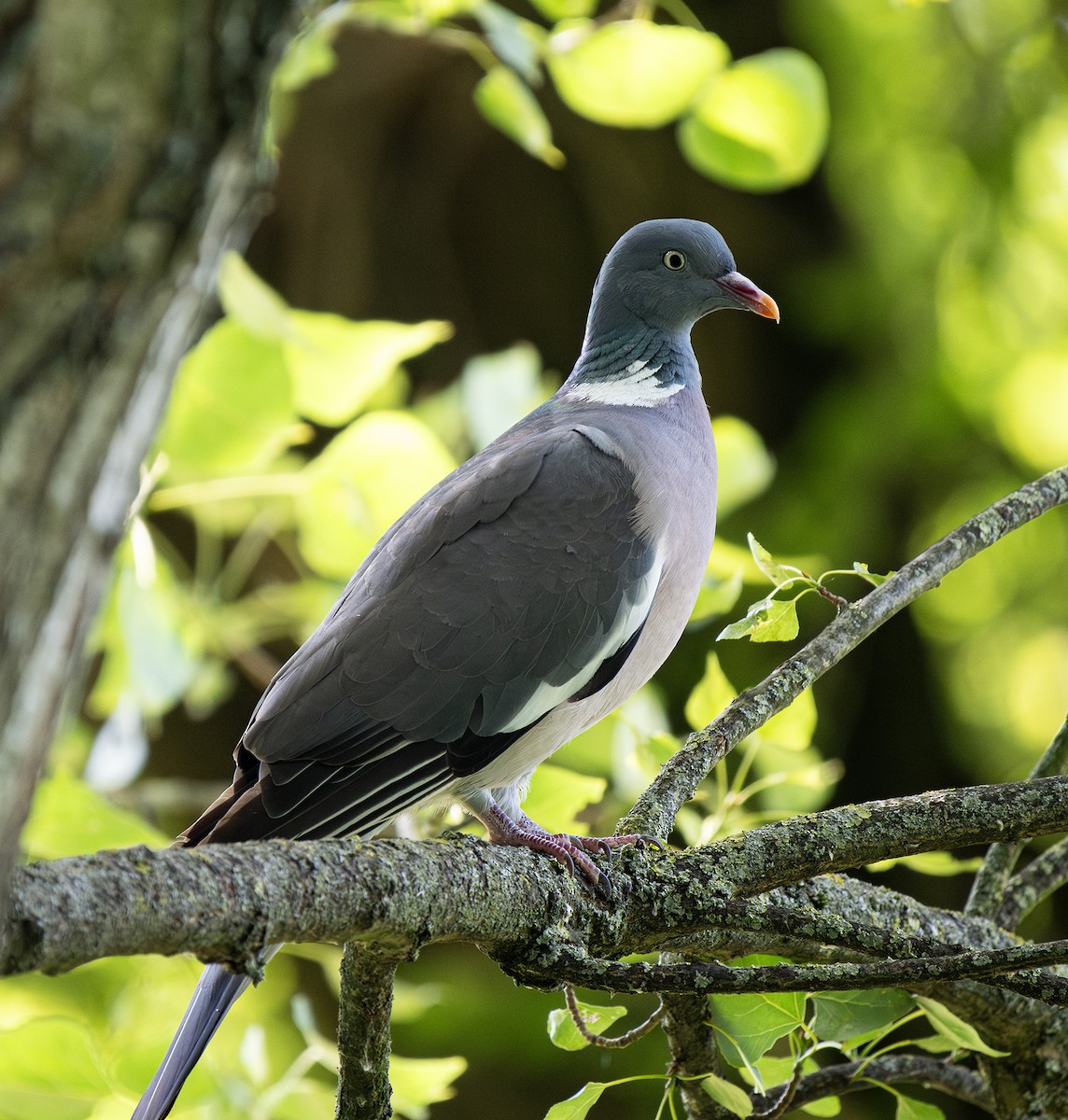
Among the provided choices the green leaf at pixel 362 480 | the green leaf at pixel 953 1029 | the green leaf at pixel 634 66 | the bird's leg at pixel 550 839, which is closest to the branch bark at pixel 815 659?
the bird's leg at pixel 550 839

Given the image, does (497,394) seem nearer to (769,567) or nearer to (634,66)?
(634,66)

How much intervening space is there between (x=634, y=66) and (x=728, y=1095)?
1422 millimetres

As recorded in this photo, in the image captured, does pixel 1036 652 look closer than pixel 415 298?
Yes

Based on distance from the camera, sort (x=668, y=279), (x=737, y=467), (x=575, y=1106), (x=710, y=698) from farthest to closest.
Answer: (x=668, y=279)
(x=737, y=467)
(x=710, y=698)
(x=575, y=1106)

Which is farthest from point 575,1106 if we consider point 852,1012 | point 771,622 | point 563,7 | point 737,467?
point 563,7

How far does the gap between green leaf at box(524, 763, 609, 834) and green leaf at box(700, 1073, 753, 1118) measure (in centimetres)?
41

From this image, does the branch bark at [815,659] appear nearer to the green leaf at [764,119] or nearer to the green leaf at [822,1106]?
the green leaf at [822,1106]

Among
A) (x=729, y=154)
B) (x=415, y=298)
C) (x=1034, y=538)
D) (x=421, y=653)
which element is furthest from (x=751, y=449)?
(x=415, y=298)

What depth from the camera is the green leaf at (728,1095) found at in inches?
50.4

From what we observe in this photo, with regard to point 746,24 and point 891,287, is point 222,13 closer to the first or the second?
point 891,287

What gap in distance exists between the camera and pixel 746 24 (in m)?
3.88

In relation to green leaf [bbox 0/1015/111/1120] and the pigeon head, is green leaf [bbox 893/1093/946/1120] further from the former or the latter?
the pigeon head

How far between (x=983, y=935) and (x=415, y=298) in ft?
9.80

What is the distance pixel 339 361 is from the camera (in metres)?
1.99
